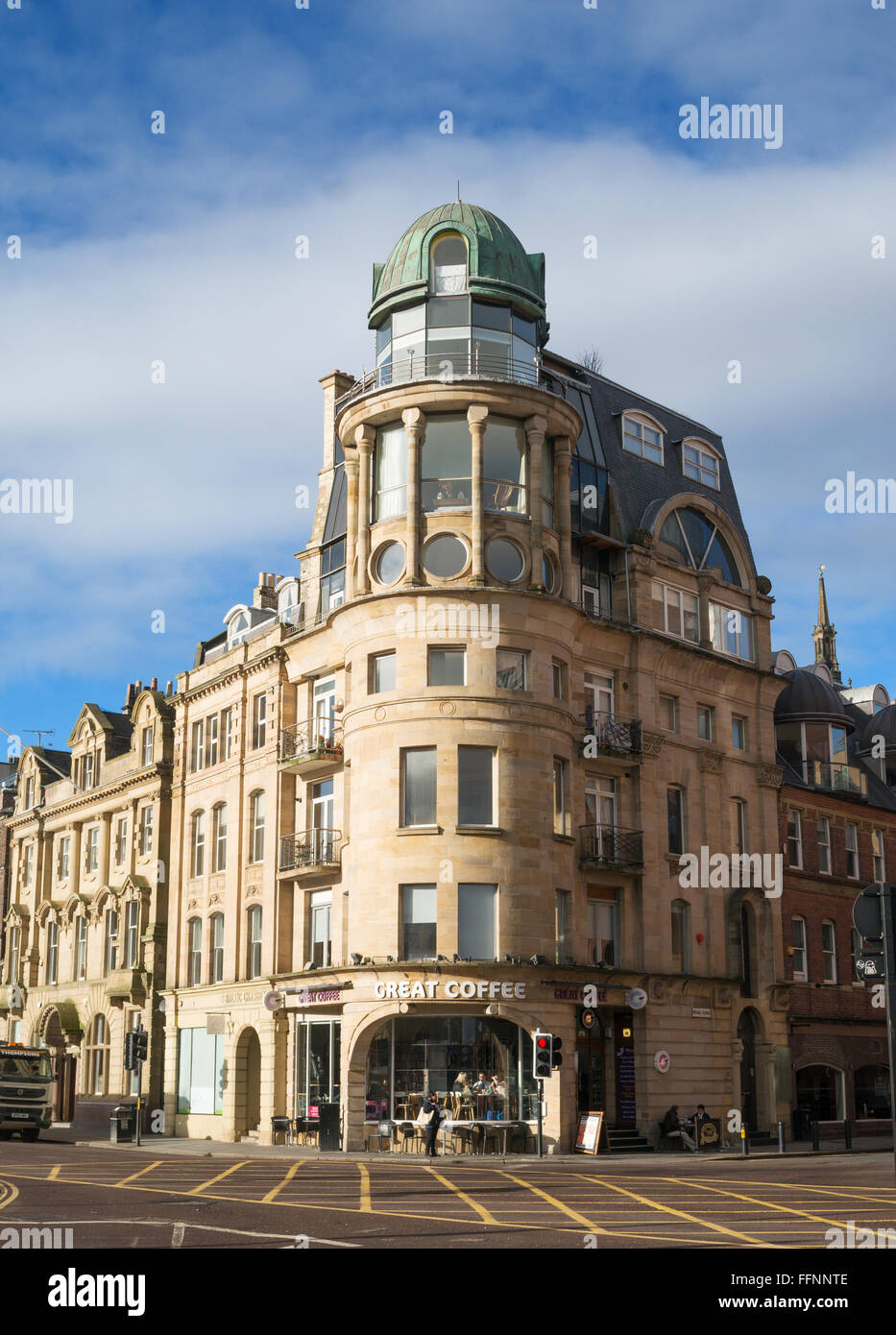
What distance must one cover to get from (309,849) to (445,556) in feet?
32.4

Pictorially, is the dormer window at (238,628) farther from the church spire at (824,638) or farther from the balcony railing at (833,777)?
the church spire at (824,638)

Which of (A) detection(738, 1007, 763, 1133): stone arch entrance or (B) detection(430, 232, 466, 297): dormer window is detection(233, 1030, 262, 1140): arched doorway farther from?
(B) detection(430, 232, 466, 297): dormer window

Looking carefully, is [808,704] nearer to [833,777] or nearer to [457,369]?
[833,777]

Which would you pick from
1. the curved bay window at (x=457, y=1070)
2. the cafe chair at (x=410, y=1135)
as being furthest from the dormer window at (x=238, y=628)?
the cafe chair at (x=410, y=1135)

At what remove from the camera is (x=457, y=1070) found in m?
37.2

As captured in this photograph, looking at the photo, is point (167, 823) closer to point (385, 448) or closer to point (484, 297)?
point (385, 448)

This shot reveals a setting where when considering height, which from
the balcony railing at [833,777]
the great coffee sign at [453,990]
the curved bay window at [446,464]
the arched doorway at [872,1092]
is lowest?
the arched doorway at [872,1092]

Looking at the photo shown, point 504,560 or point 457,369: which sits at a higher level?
point 457,369

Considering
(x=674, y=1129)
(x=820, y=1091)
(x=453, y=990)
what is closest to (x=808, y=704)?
(x=820, y=1091)

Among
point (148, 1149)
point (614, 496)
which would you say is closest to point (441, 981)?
point (148, 1149)

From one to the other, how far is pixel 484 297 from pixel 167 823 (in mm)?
24107

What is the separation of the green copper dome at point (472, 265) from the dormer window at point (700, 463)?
911 cm

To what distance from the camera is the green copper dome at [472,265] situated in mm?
42156

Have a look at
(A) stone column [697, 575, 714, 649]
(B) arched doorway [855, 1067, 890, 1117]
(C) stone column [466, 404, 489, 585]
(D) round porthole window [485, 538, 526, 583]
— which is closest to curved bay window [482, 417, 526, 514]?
(C) stone column [466, 404, 489, 585]
